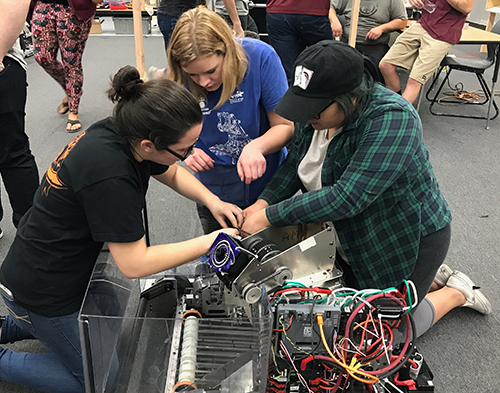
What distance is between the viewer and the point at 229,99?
1.64 meters

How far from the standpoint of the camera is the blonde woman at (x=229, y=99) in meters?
1.47

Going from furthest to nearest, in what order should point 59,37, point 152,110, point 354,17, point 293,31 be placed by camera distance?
point 293,31 < point 59,37 < point 354,17 < point 152,110

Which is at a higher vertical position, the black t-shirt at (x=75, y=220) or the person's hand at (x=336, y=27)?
the black t-shirt at (x=75, y=220)

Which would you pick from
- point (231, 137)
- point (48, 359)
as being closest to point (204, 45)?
point (231, 137)

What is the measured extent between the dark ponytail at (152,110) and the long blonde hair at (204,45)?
38 cm

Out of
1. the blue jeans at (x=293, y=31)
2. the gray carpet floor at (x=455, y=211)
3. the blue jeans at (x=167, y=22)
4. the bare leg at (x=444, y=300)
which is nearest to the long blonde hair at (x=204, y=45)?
the gray carpet floor at (x=455, y=211)

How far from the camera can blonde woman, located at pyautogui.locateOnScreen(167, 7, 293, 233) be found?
147 centimetres

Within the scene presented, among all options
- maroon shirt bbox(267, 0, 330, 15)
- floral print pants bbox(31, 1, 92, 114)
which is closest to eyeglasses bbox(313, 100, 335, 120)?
maroon shirt bbox(267, 0, 330, 15)

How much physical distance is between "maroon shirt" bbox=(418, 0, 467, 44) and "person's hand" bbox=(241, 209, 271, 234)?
2.71m

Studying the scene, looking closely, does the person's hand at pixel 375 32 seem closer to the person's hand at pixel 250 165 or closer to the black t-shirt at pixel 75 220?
the person's hand at pixel 250 165

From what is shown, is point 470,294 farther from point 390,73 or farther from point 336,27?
point 336,27

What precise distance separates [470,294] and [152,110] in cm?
162

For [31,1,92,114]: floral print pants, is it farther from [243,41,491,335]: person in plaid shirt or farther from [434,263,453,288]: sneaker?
[434,263,453,288]: sneaker

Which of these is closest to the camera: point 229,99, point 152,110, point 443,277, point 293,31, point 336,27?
point 152,110
